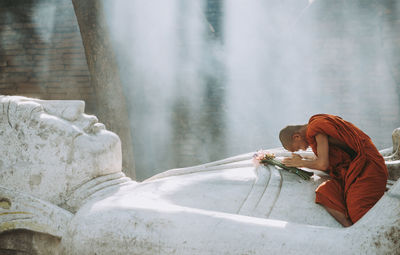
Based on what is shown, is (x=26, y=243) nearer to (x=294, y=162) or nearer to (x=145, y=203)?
(x=145, y=203)

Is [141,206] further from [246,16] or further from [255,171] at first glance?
[246,16]

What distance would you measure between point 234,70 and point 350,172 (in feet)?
12.9

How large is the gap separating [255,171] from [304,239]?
693 mm

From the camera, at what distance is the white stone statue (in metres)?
1.33

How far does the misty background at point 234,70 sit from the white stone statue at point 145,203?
3.37 m

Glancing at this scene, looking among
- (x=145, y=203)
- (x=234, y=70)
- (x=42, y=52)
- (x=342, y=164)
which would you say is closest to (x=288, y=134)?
(x=342, y=164)

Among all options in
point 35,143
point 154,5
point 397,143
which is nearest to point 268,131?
point 154,5

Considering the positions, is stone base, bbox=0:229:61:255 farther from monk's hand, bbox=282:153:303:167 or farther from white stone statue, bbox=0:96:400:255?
monk's hand, bbox=282:153:303:167

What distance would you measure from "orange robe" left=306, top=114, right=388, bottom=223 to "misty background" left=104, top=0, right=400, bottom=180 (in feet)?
11.7

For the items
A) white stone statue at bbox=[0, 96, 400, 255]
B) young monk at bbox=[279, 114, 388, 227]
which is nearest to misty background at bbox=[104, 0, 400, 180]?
white stone statue at bbox=[0, 96, 400, 255]

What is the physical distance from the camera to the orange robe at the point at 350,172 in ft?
5.64

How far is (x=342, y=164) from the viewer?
197 cm

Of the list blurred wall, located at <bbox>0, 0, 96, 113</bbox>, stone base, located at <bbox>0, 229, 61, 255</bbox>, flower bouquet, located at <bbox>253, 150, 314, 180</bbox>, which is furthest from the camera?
blurred wall, located at <bbox>0, 0, 96, 113</bbox>

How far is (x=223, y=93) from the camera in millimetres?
5648
